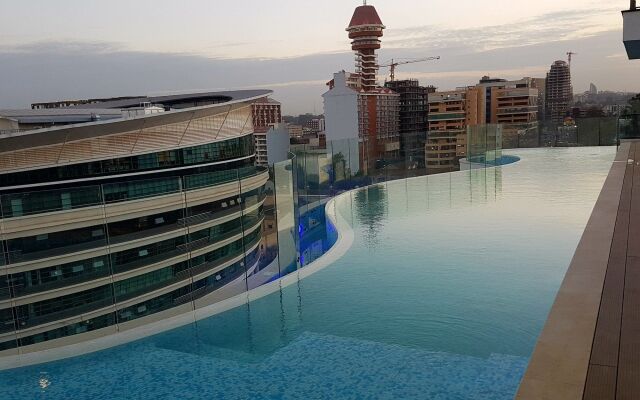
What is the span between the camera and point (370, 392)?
3180mm

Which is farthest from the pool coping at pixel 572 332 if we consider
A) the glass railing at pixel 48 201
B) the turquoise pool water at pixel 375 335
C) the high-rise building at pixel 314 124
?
the high-rise building at pixel 314 124

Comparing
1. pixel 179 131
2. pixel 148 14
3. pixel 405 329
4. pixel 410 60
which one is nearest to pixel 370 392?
pixel 405 329

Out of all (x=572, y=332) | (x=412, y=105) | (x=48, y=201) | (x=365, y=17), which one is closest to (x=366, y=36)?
(x=365, y=17)

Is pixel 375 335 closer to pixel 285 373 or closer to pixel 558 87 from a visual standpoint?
pixel 285 373

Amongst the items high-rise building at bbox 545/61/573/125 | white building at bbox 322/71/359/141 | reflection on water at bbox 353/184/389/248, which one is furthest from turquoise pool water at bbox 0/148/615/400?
high-rise building at bbox 545/61/573/125

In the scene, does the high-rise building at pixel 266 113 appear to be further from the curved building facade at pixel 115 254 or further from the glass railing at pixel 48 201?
the glass railing at pixel 48 201

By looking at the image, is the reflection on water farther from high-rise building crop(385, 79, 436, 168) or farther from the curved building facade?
high-rise building crop(385, 79, 436, 168)

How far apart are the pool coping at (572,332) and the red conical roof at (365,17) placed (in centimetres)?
8183

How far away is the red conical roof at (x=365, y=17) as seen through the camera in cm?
8131

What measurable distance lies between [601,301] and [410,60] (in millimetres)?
109210

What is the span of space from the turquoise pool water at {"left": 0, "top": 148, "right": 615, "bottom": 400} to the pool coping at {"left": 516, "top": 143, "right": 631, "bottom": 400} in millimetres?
346

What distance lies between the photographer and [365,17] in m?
81.6

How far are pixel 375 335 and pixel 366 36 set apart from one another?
8168 centimetres

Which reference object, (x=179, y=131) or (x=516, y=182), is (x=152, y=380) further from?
(x=179, y=131)
